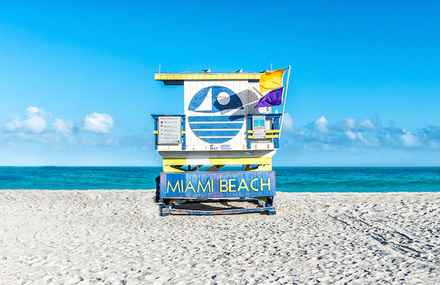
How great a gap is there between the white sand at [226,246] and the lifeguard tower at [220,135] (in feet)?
3.87

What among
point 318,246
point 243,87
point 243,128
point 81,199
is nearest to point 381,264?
point 318,246

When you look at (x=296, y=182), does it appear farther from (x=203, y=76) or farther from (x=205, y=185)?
(x=203, y=76)

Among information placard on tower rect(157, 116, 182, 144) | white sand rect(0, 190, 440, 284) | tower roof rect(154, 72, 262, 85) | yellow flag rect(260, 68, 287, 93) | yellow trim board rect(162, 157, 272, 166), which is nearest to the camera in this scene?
white sand rect(0, 190, 440, 284)

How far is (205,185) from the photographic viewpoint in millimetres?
12266

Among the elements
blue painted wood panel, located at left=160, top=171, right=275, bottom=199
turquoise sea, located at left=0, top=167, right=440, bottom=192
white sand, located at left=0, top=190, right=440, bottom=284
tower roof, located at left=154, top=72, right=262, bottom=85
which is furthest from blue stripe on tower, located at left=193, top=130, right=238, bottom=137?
turquoise sea, located at left=0, top=167, right=440, bottom=192

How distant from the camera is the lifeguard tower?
40.2ft

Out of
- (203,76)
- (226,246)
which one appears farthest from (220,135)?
(226,246)

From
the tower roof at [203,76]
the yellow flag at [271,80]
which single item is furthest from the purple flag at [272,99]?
the tower roof at [203,76]

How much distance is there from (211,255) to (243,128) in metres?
5.96

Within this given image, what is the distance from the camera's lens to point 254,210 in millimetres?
12703

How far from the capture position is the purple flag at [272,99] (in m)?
12.0

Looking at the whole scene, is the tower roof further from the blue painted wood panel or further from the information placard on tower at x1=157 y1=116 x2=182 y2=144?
the blue painted wood panel

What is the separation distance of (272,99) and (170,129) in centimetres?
383

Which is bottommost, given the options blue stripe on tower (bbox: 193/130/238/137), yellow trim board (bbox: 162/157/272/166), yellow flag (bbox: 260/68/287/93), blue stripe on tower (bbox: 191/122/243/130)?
yellow trim board (bbox: 162/157/272/166)
